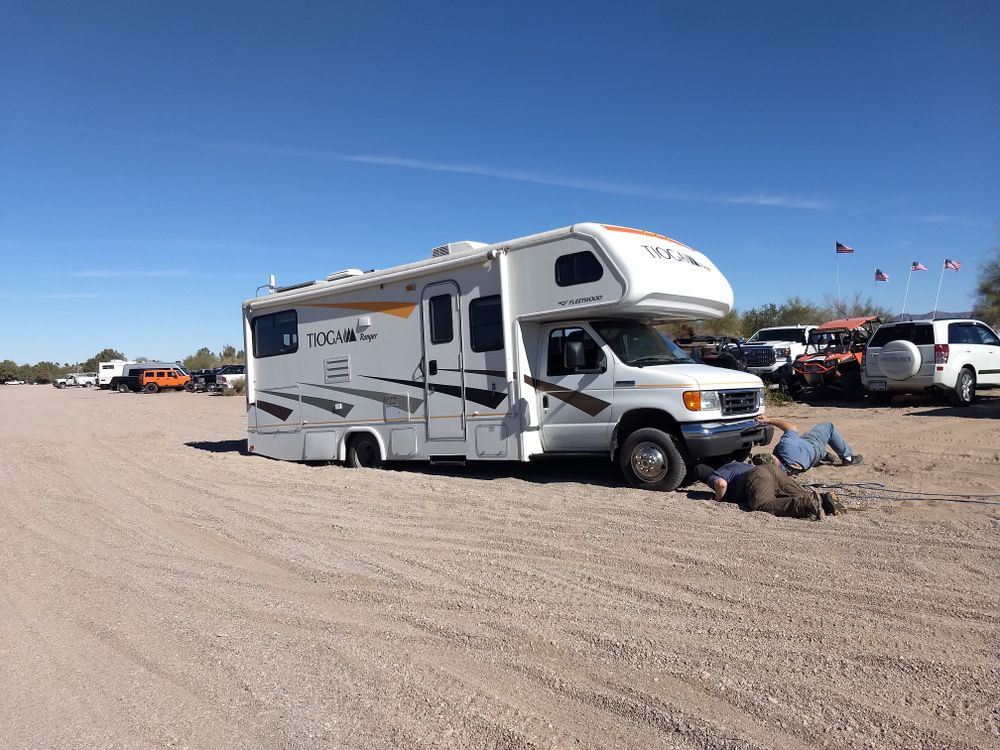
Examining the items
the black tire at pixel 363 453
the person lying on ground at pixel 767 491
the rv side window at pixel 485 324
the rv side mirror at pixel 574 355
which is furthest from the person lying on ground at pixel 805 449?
the black tire at pixel 363 453

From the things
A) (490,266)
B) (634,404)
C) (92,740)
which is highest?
(490,266)

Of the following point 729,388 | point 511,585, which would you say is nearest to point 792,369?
point 729,388

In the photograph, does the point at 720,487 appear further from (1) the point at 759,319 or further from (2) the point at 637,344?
(1) the point at 759,319

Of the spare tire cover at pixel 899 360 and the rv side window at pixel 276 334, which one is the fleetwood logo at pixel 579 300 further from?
the spare tire cover at pixel 899 360

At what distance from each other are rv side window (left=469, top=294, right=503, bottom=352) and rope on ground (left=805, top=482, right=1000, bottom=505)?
3.97 meters

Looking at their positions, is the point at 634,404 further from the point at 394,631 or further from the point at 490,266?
the point at 394,631

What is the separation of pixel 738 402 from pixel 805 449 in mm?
886

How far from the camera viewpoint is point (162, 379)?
5141 centimetres

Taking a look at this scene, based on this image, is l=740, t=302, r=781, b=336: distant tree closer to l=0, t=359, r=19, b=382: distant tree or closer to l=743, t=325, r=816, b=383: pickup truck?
l=743, t=325, r=816, b=383: pickup truck

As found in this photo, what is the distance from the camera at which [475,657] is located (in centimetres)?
410

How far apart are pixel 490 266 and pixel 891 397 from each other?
38.6 feet

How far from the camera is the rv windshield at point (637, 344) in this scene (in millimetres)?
8961

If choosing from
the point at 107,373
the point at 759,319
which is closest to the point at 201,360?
the point at 107,373

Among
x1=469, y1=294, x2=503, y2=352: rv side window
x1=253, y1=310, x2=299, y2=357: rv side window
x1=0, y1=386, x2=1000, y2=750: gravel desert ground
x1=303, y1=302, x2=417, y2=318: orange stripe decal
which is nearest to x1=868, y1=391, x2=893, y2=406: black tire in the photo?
x1=0, y1=386, x2=1000, y2=750: gravel desert ground
